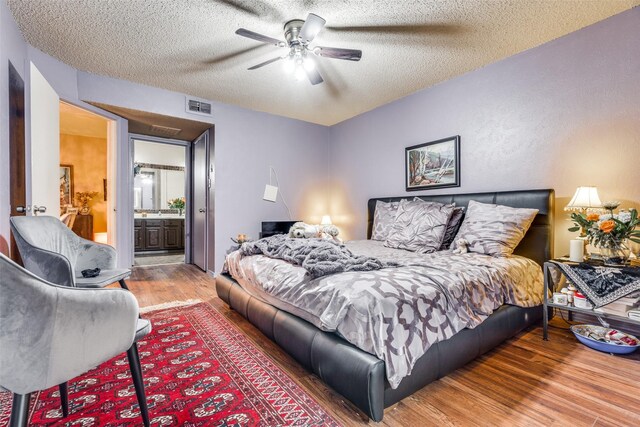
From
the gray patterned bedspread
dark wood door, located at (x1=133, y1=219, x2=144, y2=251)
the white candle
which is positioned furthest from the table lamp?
dark wood door, located at (x1=133, y1=219, x2=144, y2=251)

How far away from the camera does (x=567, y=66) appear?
260cm

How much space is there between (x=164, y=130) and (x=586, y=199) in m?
5.13

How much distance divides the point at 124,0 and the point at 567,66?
3.60 m

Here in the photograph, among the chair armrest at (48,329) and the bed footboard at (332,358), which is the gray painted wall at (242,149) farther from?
the chair armrest at (48,329)

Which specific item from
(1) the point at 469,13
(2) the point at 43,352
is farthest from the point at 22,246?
(1) the point at 469,13

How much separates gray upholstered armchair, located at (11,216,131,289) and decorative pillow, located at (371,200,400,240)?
2.63m

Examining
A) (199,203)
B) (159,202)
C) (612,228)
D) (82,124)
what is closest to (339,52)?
(612,228)

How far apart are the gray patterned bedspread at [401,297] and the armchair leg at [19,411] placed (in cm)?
110

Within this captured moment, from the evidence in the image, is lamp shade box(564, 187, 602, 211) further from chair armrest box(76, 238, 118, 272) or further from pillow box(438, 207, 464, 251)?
chair armrest box(76, 238, 118, 272)

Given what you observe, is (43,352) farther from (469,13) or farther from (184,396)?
(469,13)

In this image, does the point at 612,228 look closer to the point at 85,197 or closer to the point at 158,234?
the point at 158,234

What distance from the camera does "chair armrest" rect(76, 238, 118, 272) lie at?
2.44 m

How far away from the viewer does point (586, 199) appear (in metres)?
2.27

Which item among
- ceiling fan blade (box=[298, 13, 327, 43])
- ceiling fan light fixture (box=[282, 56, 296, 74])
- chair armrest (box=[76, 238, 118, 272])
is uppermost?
ceiling fan light fixture (box=[282, 56, 296, 74])
